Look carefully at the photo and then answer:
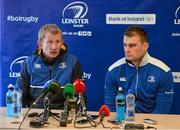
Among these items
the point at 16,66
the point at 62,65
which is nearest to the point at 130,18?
the point at 62,65

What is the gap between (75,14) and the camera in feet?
14.0

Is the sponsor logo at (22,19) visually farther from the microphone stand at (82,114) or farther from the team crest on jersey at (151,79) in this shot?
the microphone stand at (82,114)

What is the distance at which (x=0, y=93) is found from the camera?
14.4 ft

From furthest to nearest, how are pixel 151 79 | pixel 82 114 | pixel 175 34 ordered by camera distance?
pixel 175 34 < pixel 151 79 < pixel 82 114

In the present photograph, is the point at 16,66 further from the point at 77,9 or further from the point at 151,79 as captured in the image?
the point at 151,79

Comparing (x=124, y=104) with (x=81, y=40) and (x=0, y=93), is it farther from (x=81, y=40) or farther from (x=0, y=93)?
(x=0, y=93)

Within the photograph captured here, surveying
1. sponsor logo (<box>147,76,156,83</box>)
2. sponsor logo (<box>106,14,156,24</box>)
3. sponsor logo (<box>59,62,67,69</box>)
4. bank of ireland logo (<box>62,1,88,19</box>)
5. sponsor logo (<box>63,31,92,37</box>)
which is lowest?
sponsor logo (<box>147,76,156,83</box>)

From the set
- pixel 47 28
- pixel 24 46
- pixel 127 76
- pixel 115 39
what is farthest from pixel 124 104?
pixel 24 46

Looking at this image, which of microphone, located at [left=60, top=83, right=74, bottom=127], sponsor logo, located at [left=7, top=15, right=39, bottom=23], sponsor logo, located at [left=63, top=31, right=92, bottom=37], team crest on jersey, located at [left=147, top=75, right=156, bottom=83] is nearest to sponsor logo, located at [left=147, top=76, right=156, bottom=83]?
team crest on jersey, located at [left=147, top=75, right=156, bottom=83]

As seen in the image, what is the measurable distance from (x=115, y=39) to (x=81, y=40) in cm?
39

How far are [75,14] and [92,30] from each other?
27 centimetres

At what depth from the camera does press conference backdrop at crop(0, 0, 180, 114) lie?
414 cm

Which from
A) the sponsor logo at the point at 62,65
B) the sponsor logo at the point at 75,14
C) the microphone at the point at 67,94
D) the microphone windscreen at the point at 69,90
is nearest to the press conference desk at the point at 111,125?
the microphone at the point at 67,94

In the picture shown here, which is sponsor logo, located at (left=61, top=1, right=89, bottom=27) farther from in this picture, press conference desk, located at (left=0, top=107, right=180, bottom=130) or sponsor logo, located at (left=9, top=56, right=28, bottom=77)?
press conference desk, located at (left=0, top=107, right=180, bottom=130)
